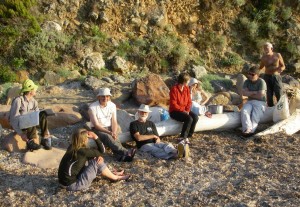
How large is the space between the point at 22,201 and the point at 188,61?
1017 centimetres

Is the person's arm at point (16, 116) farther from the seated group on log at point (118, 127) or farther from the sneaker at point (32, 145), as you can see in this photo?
the sneaker at point (32, 145)

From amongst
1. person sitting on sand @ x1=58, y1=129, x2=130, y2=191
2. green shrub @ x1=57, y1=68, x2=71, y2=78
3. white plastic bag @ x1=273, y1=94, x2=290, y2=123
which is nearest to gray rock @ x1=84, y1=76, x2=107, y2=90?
green shrub @ x1=57, y1=68, x2=71, y2=78

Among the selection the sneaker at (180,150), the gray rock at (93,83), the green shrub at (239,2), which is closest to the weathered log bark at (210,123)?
the sneaker at (180,150)

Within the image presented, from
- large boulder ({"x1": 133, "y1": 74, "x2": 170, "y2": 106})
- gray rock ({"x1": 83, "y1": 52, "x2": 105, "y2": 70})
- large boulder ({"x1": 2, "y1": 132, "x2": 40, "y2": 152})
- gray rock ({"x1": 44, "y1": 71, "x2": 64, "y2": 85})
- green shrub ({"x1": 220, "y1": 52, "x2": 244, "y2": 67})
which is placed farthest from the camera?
green shrub ({"x1": 220, "y1": 52, "x2": 244, "y2": 67})

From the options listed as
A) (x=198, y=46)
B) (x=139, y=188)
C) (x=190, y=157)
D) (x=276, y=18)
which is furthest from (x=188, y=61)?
(x=139, y=188)

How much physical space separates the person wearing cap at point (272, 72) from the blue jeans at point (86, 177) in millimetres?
5048

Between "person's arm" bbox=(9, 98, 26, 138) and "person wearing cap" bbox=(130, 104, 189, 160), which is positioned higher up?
"person's arm" bbox=(9, 98, 26, 138)

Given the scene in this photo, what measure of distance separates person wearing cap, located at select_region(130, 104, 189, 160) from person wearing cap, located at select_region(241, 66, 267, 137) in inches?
74.6

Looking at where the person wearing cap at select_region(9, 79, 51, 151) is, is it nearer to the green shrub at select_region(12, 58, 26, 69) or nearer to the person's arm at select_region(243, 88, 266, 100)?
the person's arm at select_region(243, 88, 266, 100)

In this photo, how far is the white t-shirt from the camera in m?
7.99

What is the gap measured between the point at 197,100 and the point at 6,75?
6452mm

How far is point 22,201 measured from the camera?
6.11 m

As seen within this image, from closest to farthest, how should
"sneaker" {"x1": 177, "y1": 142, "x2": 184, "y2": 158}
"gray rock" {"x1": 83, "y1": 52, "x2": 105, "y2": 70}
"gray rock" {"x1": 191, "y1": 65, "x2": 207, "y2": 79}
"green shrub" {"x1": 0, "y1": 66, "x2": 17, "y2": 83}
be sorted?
"sneaker" {"x1": 177, "y1": 142, "x2": 184, "y2": 158}
"green shrub" {"x1": 0, "y1": 66, "x2": 17, "y2": 83}
"gray rock" {"x1": 83, "y1": 52, "x2": 105, "y2": 70}
"gray rock" {"x1": 191, "y1": 65, "x2": 207, "y2": 79}

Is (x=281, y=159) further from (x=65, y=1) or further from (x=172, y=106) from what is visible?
(x=65, y=1)
